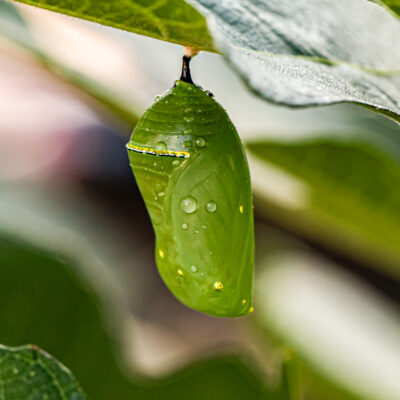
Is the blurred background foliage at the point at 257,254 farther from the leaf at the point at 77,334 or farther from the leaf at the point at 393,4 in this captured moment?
the leaf at the point at 393,4

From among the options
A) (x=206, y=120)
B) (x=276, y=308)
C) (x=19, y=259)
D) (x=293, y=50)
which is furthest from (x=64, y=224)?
(x=293, y=50)

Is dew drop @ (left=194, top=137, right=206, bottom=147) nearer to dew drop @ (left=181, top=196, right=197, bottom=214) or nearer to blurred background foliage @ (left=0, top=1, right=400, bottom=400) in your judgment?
dew drop @ (left=181, top=196, right=197, bottom=214)

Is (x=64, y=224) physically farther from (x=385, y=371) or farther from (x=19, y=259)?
(x=385, y=371)

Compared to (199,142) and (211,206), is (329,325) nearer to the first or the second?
(211,206)

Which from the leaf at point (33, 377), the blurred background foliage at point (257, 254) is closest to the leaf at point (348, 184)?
the blurred background foliage at point (257, 254)

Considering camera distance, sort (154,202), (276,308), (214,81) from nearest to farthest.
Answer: (154,202), (214,81), (276,308)

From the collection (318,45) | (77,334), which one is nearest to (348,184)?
(77,334)
